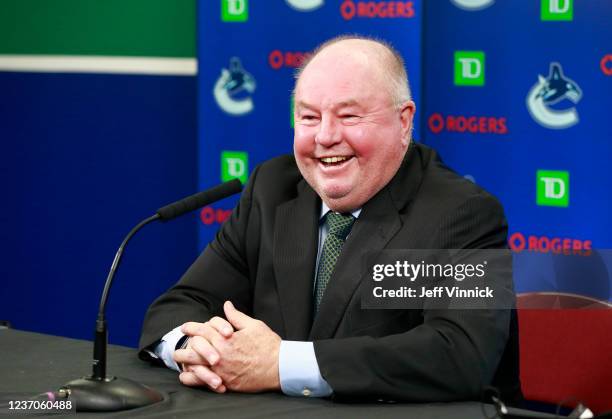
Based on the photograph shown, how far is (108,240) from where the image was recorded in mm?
5141

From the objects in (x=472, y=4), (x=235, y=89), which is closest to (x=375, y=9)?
(x=472, y=4)

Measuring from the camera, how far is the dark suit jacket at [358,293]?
212 centimetres

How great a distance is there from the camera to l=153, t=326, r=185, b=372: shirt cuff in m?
2.33

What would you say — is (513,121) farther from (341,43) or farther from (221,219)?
(341,43)

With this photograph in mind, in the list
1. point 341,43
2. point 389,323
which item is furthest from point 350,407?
point 341,43

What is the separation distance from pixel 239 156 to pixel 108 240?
103 cm

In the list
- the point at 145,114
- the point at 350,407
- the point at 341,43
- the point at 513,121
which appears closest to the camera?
the point at 350,407

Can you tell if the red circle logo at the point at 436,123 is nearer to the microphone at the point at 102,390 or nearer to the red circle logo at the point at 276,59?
the red circle logo at the point at 276,59

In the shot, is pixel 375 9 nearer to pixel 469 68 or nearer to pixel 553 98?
pixel 469 68

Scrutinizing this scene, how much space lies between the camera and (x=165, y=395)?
6.95 ft

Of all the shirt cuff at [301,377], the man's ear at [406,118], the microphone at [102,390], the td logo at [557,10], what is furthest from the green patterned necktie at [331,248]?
the td logo at [557,10]

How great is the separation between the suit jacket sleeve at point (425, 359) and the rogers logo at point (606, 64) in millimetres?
2032

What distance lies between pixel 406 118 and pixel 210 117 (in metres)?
2.03

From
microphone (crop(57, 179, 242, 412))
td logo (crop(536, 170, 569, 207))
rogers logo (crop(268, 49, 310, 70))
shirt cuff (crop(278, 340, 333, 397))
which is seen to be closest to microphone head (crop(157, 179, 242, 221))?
microphone (crop(57, 179, 242, 412))
